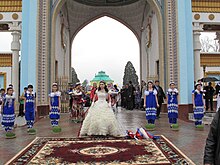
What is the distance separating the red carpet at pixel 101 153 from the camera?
3.68m

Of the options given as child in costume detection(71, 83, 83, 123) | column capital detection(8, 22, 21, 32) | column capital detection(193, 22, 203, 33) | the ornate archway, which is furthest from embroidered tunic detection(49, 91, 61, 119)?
the ornate archway

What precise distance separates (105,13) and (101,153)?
14.8m

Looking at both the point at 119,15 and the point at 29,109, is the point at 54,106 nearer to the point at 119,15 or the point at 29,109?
the point at 29,109

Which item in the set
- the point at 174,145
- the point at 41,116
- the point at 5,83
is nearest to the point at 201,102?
the point at 174,145

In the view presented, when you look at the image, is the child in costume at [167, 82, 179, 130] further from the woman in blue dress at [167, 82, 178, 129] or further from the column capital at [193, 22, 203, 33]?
the column capital at [193, 22, 203, 33]

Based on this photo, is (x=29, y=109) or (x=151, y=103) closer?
(x=29, y=109)

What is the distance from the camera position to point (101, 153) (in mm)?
4102

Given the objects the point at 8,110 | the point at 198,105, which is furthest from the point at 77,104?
the point at 198,105

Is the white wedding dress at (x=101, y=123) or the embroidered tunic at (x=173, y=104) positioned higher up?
the embroidered tunic at (x=173, y=104)

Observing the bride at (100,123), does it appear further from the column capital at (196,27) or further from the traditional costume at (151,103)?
the column capital at (196,27)

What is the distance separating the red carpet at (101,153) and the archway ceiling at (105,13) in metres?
13.3

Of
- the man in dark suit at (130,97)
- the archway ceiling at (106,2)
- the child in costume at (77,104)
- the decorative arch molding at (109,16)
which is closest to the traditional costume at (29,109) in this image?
the child in costume at (77,104)

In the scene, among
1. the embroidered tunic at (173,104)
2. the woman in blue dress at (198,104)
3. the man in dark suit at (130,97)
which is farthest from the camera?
the man in dark suit at (130,97)

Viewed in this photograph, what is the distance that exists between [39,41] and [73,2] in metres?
7.47
